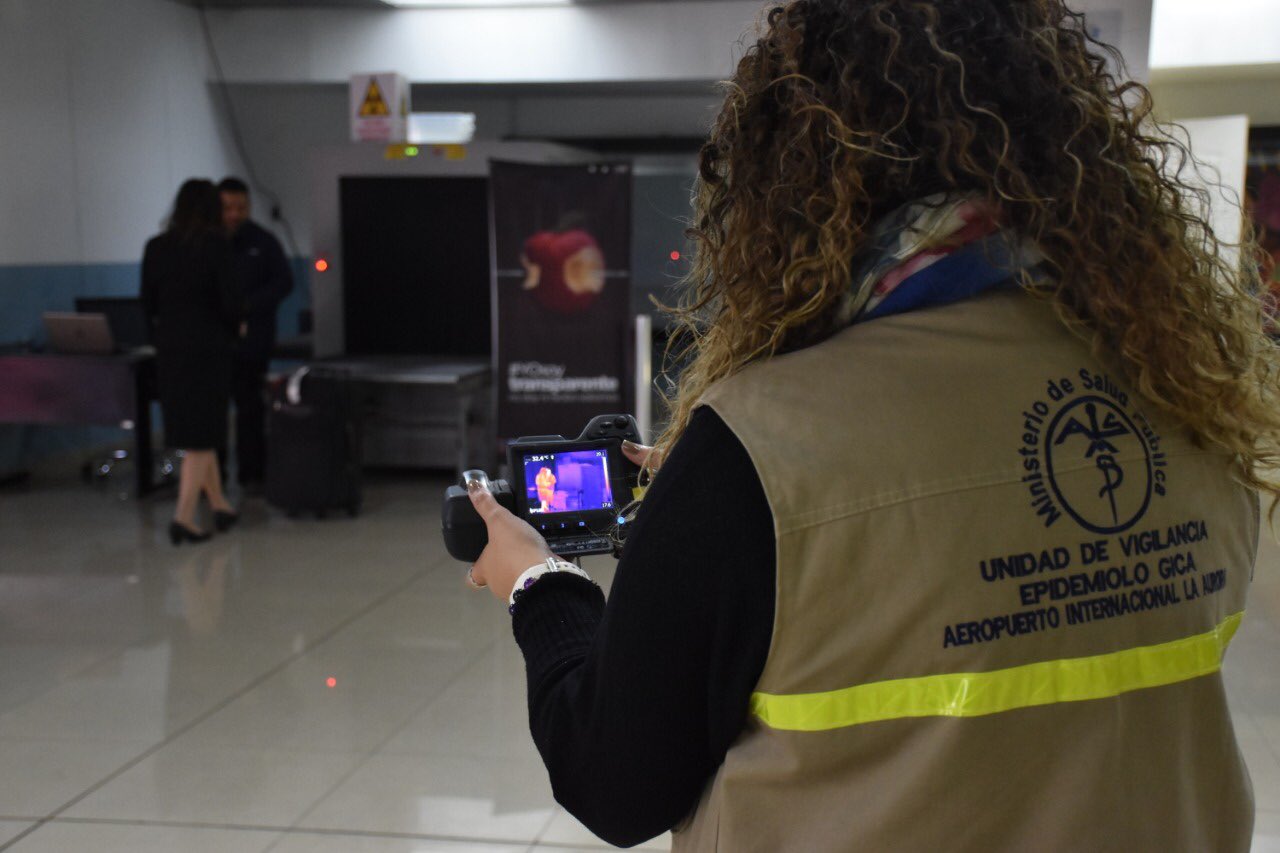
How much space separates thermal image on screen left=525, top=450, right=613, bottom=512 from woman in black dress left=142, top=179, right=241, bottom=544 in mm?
4267

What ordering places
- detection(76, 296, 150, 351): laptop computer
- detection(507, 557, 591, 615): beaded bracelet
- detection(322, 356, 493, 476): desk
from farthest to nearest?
detection(76, 296, 150, 351): laptop computer → detection(322, 356, 493, 476): desk → detection(507, 557, 591, 615): beaded bracelet

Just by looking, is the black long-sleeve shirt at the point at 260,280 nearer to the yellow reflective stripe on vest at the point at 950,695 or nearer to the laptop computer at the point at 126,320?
the laptop computer at the point at 126,320

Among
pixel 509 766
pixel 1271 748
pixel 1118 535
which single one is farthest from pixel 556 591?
pixel 1271 748

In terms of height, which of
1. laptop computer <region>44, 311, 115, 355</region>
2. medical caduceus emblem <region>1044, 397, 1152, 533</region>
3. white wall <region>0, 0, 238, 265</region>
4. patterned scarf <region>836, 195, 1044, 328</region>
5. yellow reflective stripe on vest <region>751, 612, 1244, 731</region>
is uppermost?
white wall <region>0, 0, 238, 265</region>

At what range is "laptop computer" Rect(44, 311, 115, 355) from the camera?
6.16 meters

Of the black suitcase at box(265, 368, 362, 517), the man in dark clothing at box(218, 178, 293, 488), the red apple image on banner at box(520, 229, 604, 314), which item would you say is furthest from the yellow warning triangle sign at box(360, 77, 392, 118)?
the black suitcase at box(265, 368, 362, 517)

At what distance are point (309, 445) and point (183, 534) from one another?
69 centimetres

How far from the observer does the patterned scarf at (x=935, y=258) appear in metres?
0.85

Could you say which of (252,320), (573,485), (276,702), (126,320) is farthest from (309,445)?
(573,485)

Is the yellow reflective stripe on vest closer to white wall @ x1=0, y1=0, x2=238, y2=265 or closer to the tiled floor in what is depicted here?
the tiled floor

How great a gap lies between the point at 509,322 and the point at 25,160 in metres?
3.17

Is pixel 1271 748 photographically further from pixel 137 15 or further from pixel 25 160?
pixel 137 15

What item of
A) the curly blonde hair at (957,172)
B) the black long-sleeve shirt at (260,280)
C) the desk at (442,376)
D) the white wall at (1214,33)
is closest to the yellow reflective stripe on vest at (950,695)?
the curly blonde hair at (957,172)

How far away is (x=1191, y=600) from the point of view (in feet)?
2.94
